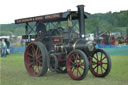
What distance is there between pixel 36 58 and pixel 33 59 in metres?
0.24

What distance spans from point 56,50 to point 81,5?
5.48 feet

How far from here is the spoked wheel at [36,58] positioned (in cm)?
737

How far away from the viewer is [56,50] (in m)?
7.69

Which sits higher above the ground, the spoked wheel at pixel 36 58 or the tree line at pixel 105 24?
the tree line at pixel 105 24

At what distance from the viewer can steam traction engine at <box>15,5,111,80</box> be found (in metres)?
6.84

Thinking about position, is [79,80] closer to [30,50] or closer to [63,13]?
[63,13]

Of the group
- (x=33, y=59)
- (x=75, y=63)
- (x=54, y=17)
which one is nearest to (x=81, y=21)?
(x=54, y=17)

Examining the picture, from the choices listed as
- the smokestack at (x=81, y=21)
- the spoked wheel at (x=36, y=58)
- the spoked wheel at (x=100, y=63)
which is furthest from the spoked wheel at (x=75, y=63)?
the spoked wheel at (x=36, y=58)

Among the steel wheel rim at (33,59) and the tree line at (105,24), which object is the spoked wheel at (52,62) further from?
the tree line at (105,24)

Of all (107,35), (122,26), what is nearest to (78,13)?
(107,35)

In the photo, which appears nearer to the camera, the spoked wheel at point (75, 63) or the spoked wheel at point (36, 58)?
the spoked wheel at point (75, 63)

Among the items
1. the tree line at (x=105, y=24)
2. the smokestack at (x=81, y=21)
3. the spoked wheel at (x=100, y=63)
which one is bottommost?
the spoked wheel at (x=100, y=63)

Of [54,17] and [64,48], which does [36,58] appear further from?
[54,17]

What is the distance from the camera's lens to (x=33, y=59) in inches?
315
